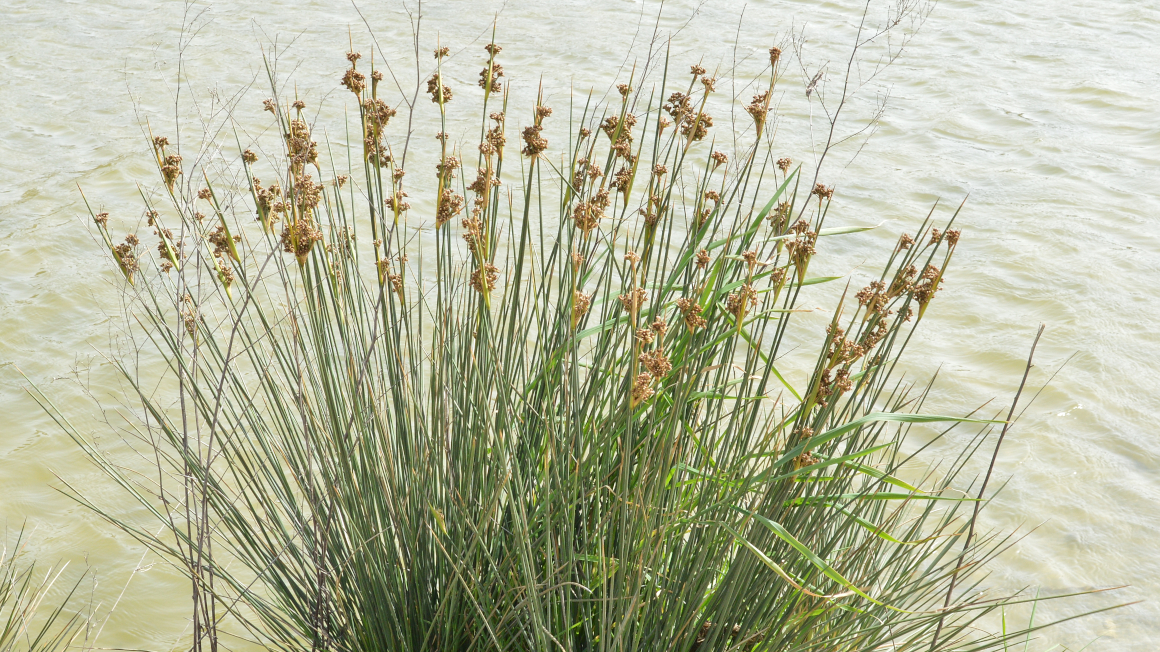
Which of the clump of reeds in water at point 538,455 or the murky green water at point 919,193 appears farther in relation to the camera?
the murky green water at point 919,193

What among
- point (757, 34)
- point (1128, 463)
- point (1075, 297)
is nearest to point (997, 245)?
point (1075, 297)

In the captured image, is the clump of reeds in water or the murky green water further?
the murky green water

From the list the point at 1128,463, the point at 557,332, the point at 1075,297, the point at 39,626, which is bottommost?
the point at 39,626

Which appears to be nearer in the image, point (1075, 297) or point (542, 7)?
point (1075, 297)

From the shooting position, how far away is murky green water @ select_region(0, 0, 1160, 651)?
2.43 metres

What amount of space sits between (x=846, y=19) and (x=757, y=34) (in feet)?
2.73

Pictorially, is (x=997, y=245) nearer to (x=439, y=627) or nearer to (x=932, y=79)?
(x=932, y=79)

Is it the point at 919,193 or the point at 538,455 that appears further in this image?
the point at 919,193

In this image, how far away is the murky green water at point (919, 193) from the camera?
2.43m

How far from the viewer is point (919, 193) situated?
4.24 meters

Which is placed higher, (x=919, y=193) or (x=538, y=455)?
(x=538, y=455)

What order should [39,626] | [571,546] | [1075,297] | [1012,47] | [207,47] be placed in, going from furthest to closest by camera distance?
[1012,47] < [207,47] < [1075,297] < [39,626] < [571,546]

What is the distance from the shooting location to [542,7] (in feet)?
22.1

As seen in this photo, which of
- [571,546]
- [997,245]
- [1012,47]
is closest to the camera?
[571,546]
